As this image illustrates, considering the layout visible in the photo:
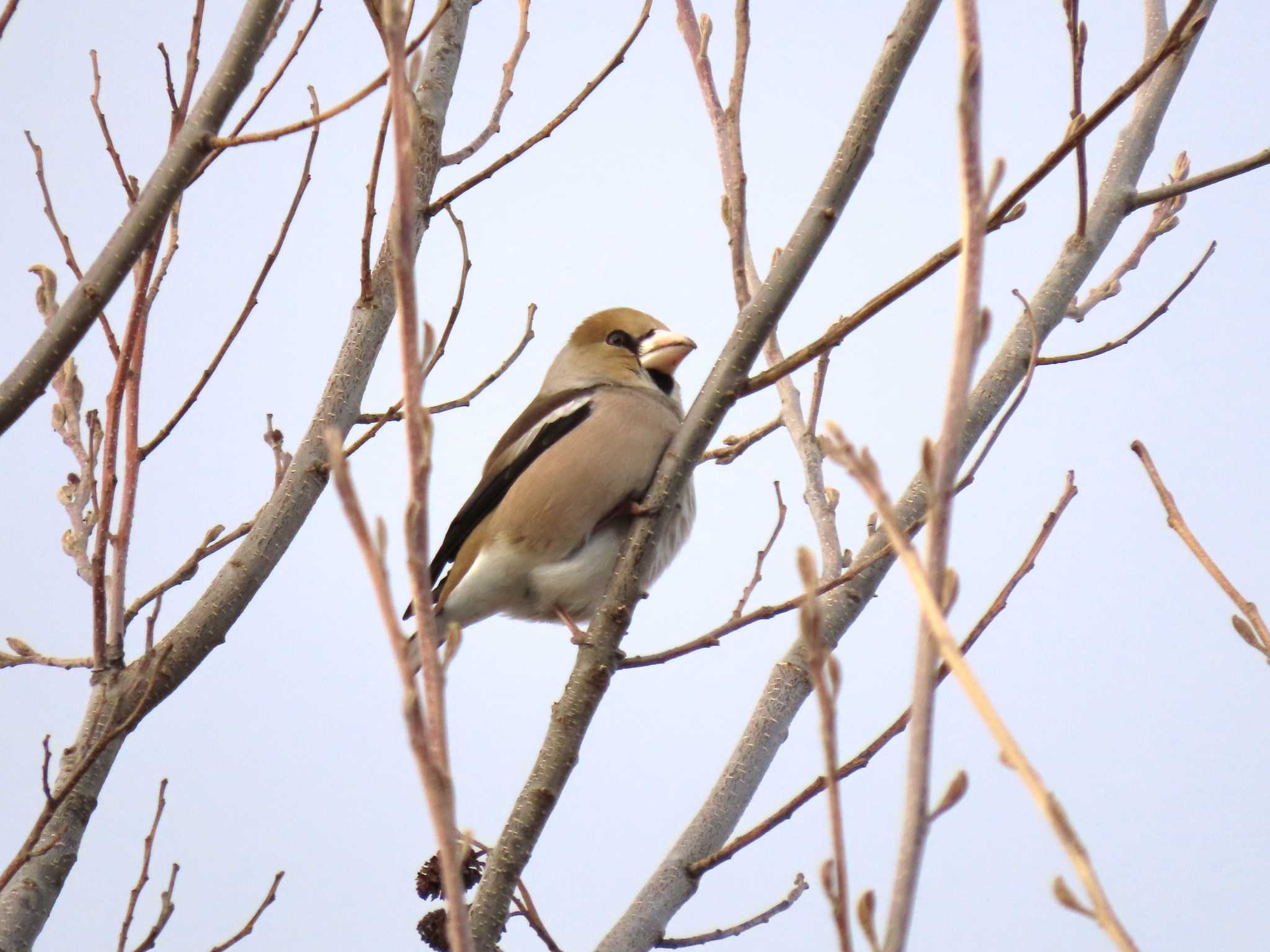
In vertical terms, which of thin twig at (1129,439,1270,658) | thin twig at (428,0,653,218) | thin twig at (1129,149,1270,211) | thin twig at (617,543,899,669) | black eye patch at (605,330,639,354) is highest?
black eye patch at (605,330,639,354)

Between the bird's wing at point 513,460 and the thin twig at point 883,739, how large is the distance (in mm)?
1833

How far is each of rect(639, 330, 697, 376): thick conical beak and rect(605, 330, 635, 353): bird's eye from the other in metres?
0.13

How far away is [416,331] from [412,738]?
353 millimetres

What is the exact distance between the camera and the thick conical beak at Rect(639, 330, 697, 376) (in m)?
5.28

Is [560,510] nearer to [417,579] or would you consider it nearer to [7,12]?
[7,12]

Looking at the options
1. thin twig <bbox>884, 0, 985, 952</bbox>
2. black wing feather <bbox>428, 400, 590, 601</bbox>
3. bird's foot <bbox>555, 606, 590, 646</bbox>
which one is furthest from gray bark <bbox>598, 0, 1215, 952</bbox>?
thin twig <bbox>884, 0, 985, 952</bbox>

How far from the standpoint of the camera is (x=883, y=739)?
9.56 feet

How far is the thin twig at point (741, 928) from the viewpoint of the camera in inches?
128

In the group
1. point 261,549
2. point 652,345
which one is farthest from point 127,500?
point 652,345

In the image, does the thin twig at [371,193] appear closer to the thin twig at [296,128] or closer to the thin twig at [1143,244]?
the thin twig at [296,128]

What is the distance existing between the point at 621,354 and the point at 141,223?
321cm

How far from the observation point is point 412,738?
120cm

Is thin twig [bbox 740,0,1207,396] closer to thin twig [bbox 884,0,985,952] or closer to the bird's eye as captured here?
thin twig [bbox 884,0,985,952]

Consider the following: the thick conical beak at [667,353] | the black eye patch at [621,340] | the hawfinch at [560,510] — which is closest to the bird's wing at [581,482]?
the hawfinch at [560,510]
